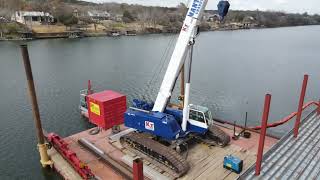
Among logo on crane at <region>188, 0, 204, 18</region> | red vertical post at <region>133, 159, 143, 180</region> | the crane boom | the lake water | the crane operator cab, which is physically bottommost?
the lake water

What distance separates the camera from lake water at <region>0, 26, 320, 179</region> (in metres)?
18.0

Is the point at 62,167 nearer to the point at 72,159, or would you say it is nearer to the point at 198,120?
the point at 72,159

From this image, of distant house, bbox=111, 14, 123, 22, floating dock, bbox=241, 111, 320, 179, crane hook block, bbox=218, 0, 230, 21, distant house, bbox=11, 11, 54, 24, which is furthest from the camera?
distant house, bbox=111, 14, 123, 22

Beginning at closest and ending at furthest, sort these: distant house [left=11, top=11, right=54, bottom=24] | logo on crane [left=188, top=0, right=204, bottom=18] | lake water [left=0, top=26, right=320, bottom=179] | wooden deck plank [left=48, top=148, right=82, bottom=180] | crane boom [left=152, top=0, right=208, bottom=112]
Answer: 1. logo on crane [left=188, top=0, right=204, bottom=18]
2. crane boom [left=152, top=0, right=208, bottom=112]
3. wooden deck plank [left=48, top=148, right=82, bottom=180]
4. lake water [left=0, top=26, right=320, bottom=179]
5. distant house [left=11, top=11, right=54, bottom=24]

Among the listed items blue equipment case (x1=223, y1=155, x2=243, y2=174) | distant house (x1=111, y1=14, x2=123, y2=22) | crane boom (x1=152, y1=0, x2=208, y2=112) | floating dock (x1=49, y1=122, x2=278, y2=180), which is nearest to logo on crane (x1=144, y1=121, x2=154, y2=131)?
crane boom (x1=152, y1=0, x2=208, y2=112)

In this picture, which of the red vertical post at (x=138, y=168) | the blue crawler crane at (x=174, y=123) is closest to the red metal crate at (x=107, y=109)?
the blue crawler crane at (x=174, y=123)

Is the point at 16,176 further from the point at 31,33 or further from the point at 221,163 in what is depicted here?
the point at 31,33

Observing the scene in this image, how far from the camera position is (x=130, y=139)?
42.1 ft

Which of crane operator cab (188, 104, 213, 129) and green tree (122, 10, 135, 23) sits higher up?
green tree (122, 10, 135, 23)

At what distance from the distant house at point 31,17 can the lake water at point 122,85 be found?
42660 millimetres

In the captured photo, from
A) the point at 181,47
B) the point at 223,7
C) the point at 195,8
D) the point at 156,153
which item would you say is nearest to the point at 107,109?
the point at 156,153

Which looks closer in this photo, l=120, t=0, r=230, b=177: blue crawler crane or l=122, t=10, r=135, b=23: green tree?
l=120, t=0, r=230, b=177: blue crawler crane

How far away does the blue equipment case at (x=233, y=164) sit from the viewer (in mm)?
10984

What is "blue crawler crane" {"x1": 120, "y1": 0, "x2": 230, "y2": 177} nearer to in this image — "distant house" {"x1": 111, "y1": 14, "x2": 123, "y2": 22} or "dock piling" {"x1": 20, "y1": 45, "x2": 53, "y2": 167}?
"dock piling" {"x1": 20, "y1": 45, "x2": 53, "y2": 167}
